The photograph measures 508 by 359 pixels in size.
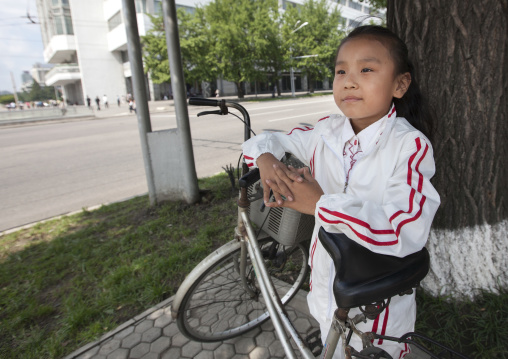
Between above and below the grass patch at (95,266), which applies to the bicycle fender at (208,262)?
above

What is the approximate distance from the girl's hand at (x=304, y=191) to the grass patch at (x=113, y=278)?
4.87 feet

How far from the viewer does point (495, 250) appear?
2090mm

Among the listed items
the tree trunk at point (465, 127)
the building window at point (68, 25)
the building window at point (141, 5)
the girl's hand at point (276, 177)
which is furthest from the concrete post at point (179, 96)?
the building window at point (68, 25)

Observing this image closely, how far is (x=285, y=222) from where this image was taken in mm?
1738

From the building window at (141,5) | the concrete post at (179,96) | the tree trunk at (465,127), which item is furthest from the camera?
the building window at (141,5)

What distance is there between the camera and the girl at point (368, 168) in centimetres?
95

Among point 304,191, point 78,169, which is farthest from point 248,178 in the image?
point 78,169

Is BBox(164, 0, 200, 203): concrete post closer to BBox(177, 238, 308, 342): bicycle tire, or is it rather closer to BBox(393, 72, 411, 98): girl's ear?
BBox(177, 238, 308, 342): bicycle tire

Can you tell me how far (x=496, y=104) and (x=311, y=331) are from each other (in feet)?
5.89

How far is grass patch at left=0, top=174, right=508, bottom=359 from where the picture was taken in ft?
6.78

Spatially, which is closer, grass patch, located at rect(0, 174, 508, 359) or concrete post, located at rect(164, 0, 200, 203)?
grass patch, located at rect(0, 174, 508, 359)

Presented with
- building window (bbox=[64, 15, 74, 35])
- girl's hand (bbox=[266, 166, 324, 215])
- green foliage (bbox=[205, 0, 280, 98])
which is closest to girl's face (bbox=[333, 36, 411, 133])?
girl's hand (bbox=[266, 166, 324, 215])

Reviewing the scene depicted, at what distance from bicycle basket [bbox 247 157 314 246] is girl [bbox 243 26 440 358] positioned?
26cm

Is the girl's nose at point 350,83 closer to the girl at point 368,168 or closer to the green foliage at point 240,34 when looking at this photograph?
the girl at point 368,168
